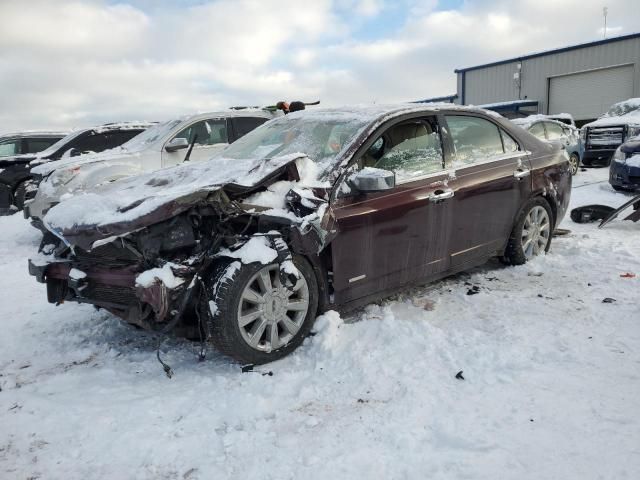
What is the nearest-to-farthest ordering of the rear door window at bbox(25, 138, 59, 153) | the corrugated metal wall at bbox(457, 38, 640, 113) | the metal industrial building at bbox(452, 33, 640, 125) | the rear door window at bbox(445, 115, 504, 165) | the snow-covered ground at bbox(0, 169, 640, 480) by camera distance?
the snow-covered ground at bbox(0, 169, 640, 480) < the rear door window at bbox(445, 115, 504, 165) < the rear door window at bbox(25, 138, 59, 153) < the corrugated metal wall at bbox(457, 38, 640, 113) < the metal industrial building at bbox(452, 33, 640, 125)

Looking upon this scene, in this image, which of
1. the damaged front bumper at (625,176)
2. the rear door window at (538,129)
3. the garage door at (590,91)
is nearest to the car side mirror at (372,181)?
the damaged front bumper at (625,176)

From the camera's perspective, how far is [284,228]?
319 cm

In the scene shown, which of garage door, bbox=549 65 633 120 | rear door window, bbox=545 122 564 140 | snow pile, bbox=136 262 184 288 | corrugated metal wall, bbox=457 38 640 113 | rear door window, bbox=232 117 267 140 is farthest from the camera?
garage door, bbox=549 65 633 120

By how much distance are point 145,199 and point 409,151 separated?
200cm

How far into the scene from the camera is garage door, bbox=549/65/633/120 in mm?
24812

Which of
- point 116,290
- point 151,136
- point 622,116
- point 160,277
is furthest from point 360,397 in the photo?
point 622,116

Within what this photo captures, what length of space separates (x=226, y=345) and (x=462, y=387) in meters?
1.36

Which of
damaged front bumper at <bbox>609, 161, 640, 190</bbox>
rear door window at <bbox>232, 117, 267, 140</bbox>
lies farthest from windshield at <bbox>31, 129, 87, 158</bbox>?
damaged front bumper at <bbox>609, 161, 640, 190</bbox>

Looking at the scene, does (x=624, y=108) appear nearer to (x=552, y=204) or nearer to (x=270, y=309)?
(x=552, y=204)

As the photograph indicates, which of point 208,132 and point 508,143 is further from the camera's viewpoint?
point 208,132

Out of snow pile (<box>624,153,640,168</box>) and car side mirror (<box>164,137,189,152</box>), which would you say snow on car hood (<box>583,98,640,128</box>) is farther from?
car side mirror (<box>164,137,189,152</box>)

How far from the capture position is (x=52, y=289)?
340 centimetres

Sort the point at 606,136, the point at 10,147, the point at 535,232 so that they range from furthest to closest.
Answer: the point at 606,136 < the point at 10,147 < the point at 535,232

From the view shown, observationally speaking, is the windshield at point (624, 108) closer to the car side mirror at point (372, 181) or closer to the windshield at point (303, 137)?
the windshield at point (303, 137)
